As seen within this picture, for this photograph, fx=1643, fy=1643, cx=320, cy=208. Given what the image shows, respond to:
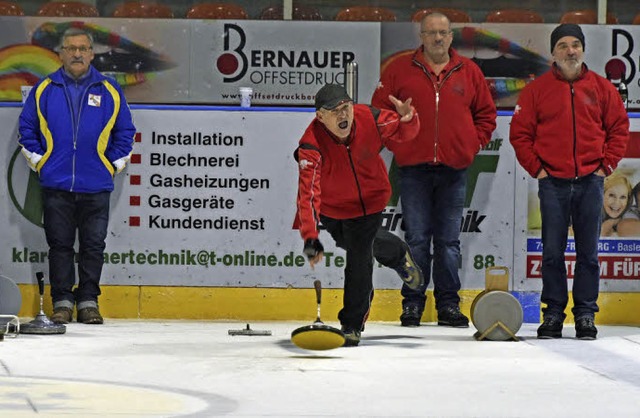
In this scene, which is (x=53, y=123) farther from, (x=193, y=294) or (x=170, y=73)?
(x=170, y=73)

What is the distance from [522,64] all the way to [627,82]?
1.16m

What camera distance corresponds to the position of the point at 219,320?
1205 cm

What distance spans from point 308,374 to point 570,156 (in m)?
3.00

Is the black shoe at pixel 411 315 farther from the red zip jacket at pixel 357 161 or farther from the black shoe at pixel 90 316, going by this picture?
the black shoe at pixel 90 316

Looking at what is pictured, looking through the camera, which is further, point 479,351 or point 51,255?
point 51,255

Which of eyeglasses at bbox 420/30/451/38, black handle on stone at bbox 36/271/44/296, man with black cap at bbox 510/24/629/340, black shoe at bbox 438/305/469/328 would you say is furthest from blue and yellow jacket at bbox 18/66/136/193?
man with black cap at bbox 510/24/629/340

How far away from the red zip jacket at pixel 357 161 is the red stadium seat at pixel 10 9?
26.1 feet

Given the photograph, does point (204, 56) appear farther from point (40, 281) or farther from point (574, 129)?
point (574, 129)

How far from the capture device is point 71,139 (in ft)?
38.5

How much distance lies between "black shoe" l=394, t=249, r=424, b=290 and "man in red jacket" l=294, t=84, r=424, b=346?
0.44 m

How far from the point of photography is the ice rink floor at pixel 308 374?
303 inches

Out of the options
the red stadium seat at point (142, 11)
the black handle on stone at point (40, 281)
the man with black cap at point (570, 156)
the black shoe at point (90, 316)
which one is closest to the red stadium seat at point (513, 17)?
the red stadium seat at point (142, 11)

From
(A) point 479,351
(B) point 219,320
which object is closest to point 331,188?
(A) point 479,351

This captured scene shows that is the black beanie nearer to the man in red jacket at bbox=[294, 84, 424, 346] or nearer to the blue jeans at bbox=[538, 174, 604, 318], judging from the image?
the blue jeans at bbox=[538, 174, 604, 318]
